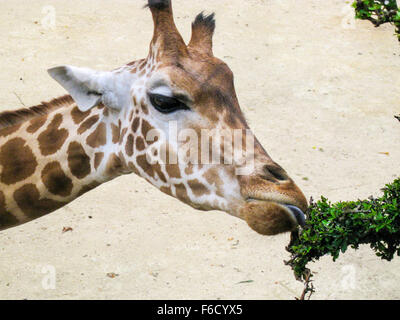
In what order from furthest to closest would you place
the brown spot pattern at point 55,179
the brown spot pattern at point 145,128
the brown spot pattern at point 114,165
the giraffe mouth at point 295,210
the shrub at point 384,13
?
the shrub at point 384,13 < the brown spot pattern at point 55,179 < the brown spot pattern at point 114,165 < the brown spot pattern at point 145,128 < the giraffe mouth at point 295,210

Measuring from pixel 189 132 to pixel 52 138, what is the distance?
1076 mm

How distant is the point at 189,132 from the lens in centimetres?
364

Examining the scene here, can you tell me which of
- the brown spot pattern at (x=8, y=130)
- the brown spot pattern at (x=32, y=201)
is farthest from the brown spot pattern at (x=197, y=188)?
the brown spot pattern at (x=8, y=130)

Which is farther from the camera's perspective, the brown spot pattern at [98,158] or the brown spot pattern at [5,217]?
the brown spot pattern at [5,217]

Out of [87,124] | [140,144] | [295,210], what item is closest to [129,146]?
[140,144]

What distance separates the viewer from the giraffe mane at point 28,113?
4.38 metres

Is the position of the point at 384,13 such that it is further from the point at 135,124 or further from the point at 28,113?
the point at 28,113

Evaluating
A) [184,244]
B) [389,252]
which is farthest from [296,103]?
[389,252]

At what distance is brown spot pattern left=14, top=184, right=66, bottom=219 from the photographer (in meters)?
4.09

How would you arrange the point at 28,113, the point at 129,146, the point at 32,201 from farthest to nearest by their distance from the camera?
the point at 28,113, the point at 32,201, the point at 129,146

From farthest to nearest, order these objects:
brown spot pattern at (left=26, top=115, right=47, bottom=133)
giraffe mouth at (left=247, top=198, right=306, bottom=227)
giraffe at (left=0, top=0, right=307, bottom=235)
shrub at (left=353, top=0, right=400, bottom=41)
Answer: shrub at (left=353, top=0, right=400, bottom=41)
brown spot pattern at (left=26, top=115, right=47, bottom=133)
giraffe at (left=0, top=0, right=307, bottom=235)
giraffe mouth at (left=247, top=198, right=306, bottom=227)

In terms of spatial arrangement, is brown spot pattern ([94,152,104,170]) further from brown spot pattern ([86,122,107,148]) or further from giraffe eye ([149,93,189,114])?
giraffe eye ([149,93,189,114])

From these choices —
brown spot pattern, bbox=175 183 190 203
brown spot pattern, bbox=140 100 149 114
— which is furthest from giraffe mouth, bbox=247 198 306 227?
brown spot pattern, bbox=140 100 149 114

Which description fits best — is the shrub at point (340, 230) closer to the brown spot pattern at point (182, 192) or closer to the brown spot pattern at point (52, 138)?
the brown spot pattern at point (182, 192)
